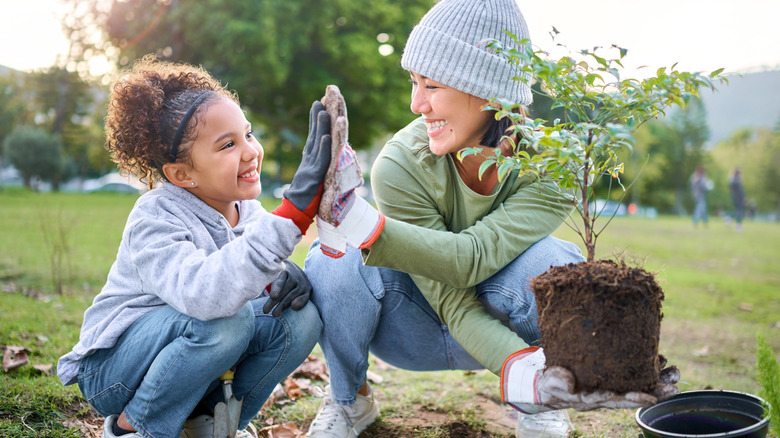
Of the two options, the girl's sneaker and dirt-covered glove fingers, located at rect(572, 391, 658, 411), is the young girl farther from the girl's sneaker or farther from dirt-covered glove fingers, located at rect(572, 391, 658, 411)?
dirt-covered glove fingers, located at rect(572, 391, 658, 411)

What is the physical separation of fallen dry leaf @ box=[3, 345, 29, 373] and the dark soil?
99.8 inches

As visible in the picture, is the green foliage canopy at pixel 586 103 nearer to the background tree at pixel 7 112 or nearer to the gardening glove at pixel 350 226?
the gardening glove at pixel 350 226

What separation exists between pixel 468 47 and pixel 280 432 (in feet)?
5.75

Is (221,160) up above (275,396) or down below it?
above

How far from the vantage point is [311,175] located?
5.74 ft

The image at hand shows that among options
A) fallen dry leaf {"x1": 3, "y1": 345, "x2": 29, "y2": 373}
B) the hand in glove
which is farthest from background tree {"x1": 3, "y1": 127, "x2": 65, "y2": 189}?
the hand in glove

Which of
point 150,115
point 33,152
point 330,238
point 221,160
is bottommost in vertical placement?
point 33,152

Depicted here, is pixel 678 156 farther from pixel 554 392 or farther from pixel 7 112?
pixel 554 392

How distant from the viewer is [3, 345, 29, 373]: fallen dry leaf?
2837mm

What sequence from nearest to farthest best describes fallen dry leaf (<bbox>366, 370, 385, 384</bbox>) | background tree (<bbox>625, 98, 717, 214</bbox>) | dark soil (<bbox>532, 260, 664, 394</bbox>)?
dark soil (<bbox>532, 260, 664, 394</bbox>)
fallen dry leaf (<bbox>366, 370, 385, 384</bbox>)
background tree (<bbox>625, 98, 717, 214</bbox>)

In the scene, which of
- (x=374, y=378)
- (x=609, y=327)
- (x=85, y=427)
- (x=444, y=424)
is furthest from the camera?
(x=374, y=378)

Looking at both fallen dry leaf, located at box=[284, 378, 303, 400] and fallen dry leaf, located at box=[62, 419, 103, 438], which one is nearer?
fallen dry leaf, located at box=[62, 419, 103, 438]

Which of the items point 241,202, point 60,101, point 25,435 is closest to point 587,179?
point 241,202

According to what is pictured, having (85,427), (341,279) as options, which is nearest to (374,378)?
(341,279)
